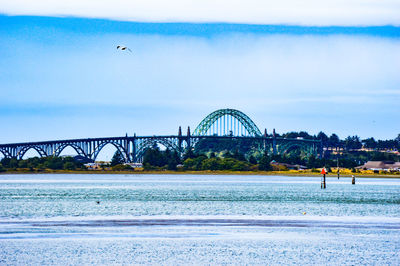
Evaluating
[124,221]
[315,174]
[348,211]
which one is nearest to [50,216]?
[124,221]

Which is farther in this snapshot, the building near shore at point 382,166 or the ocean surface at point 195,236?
the building near shore at point 382,166

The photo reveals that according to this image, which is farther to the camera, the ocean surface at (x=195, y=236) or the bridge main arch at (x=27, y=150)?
the bridge main arch at (x=27, y=150)

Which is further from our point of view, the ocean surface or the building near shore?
the building near shore

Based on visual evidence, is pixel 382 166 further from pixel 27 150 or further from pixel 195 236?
pixel 195 236

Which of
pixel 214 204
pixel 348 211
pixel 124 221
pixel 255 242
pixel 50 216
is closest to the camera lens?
pixel 255 242

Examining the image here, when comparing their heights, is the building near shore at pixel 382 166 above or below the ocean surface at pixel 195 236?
above

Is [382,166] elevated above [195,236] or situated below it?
above

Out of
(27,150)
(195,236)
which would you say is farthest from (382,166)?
(195,236)

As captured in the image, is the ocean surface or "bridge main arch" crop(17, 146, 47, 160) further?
"bridge main arch" crop(17, 146, 47, 160)

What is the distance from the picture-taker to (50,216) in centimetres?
4244

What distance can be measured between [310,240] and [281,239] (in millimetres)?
1216

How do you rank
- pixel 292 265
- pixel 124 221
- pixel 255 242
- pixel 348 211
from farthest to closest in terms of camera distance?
pixel 348 211
pixel 124 221
pixel 255 242
pixel 292 265

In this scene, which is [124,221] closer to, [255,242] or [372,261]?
[255,242]

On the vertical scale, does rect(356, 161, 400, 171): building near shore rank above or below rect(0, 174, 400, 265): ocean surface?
above
